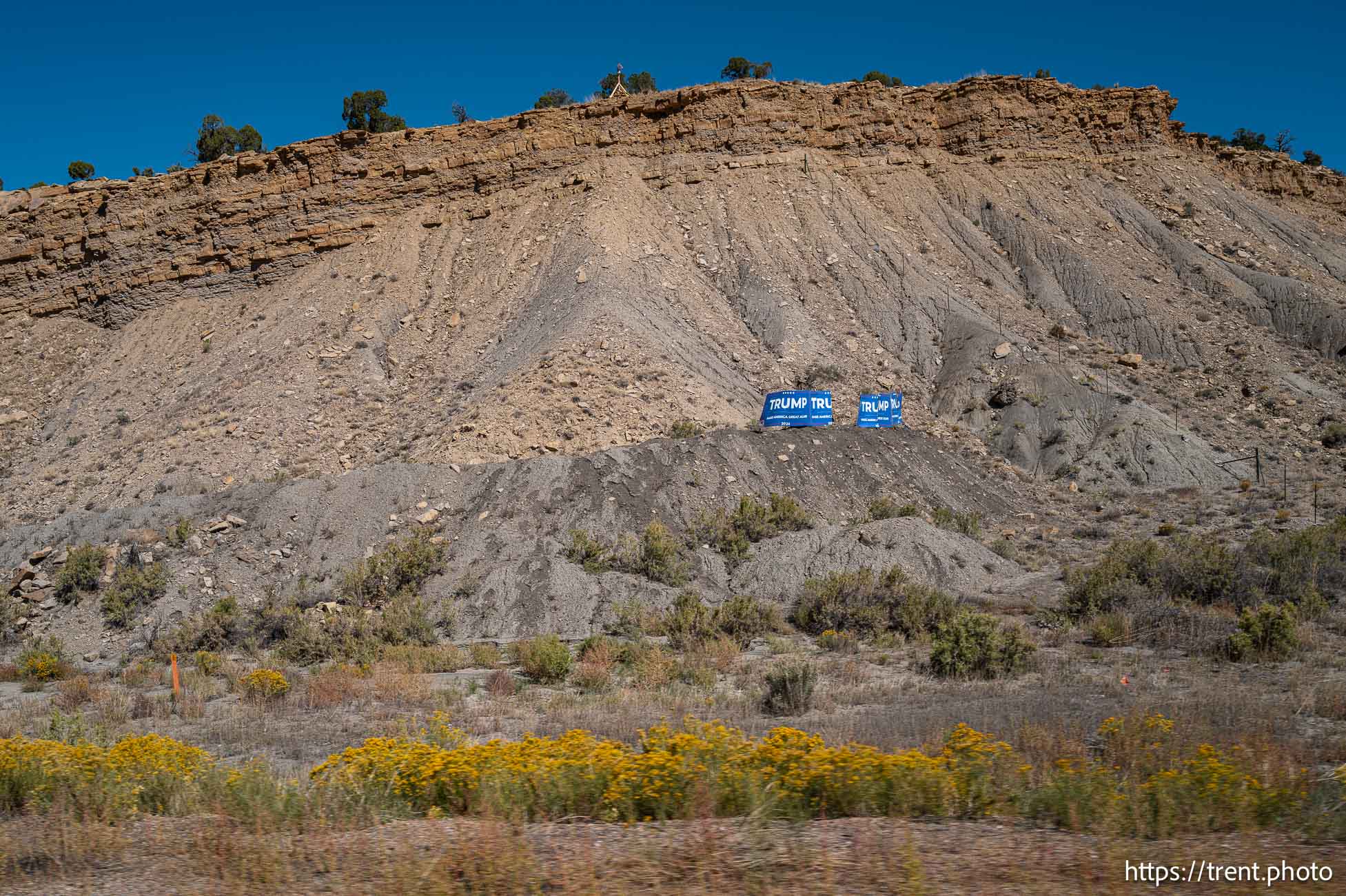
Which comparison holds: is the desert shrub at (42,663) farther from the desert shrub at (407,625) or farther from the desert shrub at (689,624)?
the desert shrub at (689,624)

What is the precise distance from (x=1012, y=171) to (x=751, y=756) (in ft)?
122

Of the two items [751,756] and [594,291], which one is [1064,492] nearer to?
[594,291]

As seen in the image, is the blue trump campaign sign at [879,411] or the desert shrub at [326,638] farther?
the blue trump campaign sign at [879,411]

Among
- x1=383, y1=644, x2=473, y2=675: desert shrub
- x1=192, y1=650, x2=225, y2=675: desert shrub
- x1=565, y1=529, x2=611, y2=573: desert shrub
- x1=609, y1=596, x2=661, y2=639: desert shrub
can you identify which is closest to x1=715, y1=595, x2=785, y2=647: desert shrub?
x1=609, y1=596, x2=661, y2=639: desert shrub

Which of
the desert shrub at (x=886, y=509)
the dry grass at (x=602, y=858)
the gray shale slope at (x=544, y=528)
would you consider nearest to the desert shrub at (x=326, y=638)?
the gray shale slope at (x=544, y=528)

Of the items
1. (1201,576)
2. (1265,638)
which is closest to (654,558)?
(1201,576)

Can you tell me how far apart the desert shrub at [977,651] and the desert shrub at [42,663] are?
14439 millimetres

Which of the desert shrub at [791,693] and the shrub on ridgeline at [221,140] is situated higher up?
the shrub on ridgeline at [221,140]

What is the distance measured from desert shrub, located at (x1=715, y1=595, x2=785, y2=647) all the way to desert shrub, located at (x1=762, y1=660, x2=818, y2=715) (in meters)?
4.56

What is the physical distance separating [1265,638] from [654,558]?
11.1m

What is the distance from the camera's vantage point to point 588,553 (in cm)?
2053

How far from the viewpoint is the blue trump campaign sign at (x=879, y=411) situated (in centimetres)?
2805

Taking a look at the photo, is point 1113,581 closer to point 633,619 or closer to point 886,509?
point 886,509

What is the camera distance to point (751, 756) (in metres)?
7.30
